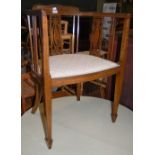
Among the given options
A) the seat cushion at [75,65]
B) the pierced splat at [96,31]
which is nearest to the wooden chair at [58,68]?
the seat cushion at [75,65]

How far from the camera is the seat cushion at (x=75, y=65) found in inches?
36.0

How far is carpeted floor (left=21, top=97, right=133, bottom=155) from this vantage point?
1.01 metres

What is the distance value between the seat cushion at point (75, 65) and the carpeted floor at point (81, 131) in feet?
1.23

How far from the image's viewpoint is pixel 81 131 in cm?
115

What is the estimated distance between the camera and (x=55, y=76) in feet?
2.91

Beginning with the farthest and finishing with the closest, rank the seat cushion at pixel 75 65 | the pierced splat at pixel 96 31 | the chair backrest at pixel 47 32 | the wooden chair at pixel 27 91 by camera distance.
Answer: the wooden chair at pixel 27 91, the pierced splat at pixel 96 31, the seat cushion at pixel 75 65, the chair backrest at pixel 47 32

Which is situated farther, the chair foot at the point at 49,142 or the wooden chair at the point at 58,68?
the chair foot at the point at 49,142

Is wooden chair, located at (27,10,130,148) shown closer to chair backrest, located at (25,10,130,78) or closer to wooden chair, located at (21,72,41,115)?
chair backrest, located at (25,10,130,78)

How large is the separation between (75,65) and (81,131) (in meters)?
0.39

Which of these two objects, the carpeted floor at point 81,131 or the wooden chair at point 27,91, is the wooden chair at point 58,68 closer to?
the carpeted floor at point 81,131
